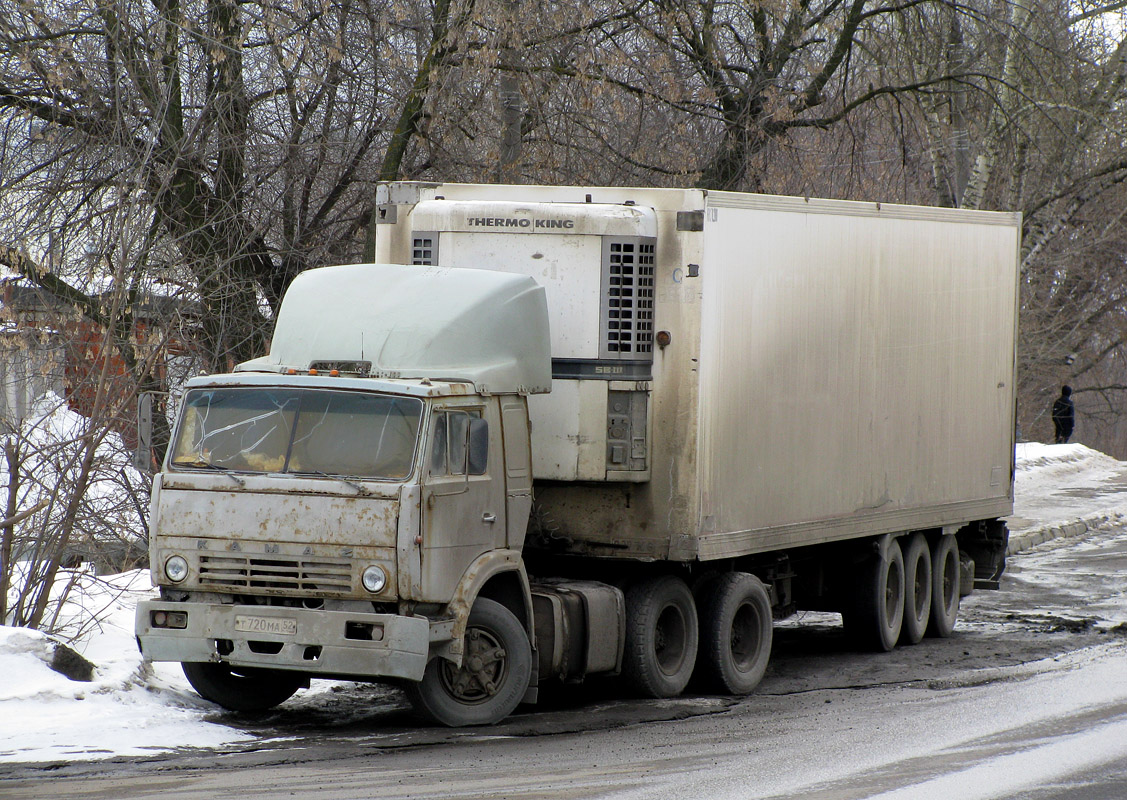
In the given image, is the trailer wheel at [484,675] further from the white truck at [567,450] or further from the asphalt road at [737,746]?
the asphalt road at [737,746]

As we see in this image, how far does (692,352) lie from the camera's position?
31.8ft

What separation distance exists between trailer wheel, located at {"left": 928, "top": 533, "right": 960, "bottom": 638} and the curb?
4.74 meters

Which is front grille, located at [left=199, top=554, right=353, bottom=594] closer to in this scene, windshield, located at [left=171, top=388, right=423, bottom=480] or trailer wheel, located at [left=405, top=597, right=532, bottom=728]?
windshield, located at [left=171, top=388, right=423, bottom=480]

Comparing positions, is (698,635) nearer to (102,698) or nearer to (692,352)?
(692,352)

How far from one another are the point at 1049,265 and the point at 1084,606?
80.2 ft

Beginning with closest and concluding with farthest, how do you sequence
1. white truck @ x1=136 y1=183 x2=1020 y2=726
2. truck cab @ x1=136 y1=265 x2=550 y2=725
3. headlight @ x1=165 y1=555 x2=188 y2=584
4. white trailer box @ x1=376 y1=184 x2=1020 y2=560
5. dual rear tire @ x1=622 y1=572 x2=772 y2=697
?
truck cab @ x1=136 y1=265 x2=550 y2=725
white truck @ x1=136 y1=183 x2=1020 y2=726
headlight @ x1=165 y1=555 x2=188 y2=584
white trailer box @ x1=376 y1=184 x2=1020 y2=560
dual rear tire @ x1=622 y1=572 x2=772 y2=697

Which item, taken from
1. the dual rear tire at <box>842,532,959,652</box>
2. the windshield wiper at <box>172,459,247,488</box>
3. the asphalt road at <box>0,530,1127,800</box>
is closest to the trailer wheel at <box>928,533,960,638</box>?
the dual rear tire at <box>842,532,959,652</box>

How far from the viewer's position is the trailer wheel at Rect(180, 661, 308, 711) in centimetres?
868

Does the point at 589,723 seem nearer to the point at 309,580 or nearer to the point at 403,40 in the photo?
the point at 309,580

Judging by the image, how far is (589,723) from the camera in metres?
8.99

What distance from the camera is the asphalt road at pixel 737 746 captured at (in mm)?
6859

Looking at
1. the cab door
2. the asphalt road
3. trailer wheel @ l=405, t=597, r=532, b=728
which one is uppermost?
the cab door

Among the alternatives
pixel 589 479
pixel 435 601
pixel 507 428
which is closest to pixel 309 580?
pixel 435 601

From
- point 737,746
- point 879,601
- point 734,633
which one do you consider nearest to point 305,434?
point 737,746
